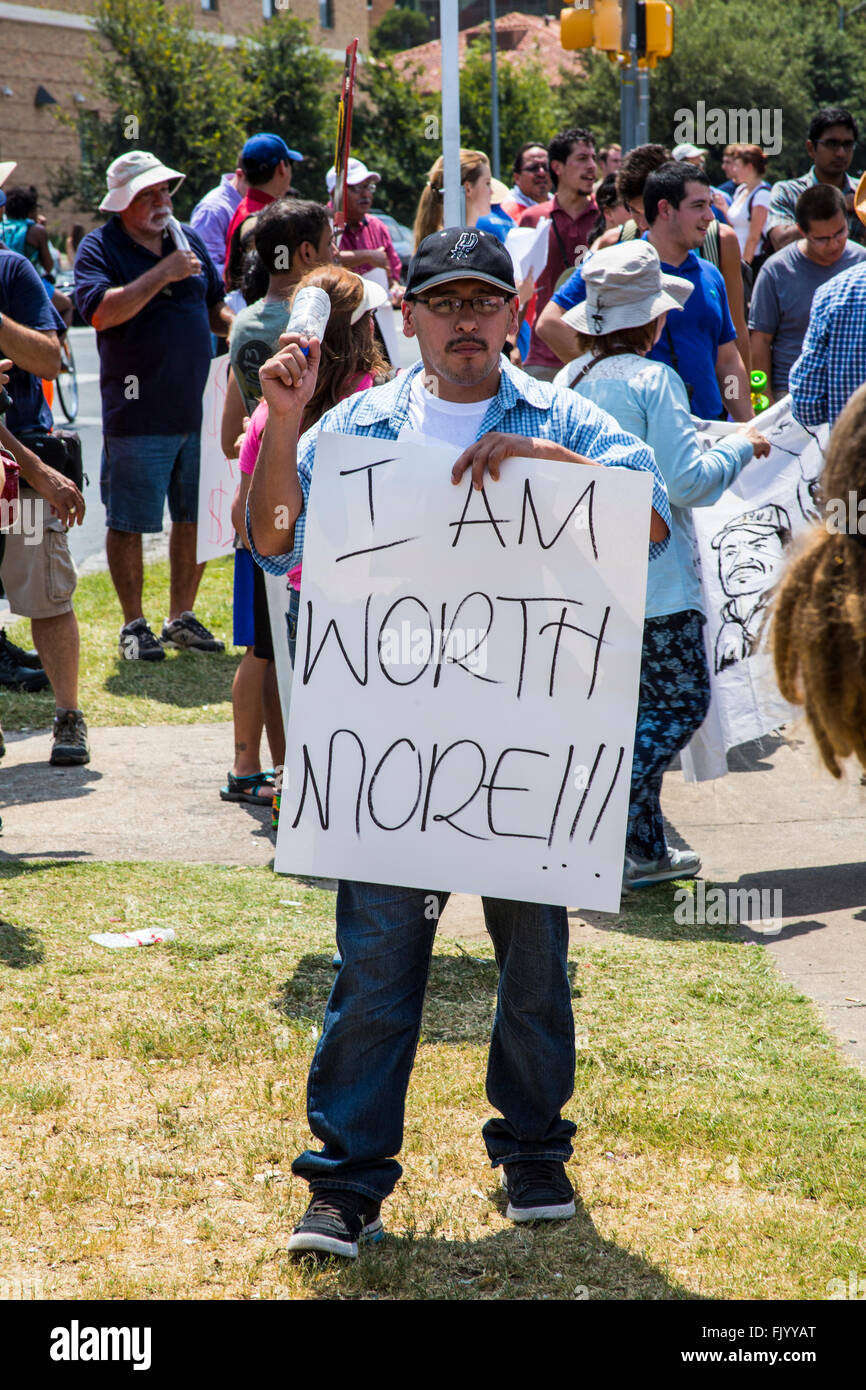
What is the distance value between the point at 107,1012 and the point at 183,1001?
0.68 ft

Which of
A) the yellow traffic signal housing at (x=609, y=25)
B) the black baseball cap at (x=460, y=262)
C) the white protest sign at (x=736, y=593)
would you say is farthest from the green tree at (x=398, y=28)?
the black baseball cap at (x=460, y=262)

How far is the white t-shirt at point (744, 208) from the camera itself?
36.1 ft

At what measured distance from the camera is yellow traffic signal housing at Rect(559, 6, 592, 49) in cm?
1140

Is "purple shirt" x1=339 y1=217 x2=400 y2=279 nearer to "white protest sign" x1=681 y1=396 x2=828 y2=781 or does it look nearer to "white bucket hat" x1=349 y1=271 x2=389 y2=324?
"white protest sign" x1=681 y1=396 x2=828 y2=781

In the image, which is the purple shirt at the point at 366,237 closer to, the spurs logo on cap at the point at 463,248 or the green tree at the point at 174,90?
the spurs logo on cap at the point at 463,248

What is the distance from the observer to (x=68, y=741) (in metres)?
6.44

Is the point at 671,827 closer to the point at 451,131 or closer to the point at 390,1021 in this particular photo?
the point at 390,1021

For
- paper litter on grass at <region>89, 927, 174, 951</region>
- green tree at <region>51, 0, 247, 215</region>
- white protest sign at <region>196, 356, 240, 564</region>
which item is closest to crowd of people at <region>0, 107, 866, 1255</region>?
white protest sign at <region>196, 356, 240, 564</region>

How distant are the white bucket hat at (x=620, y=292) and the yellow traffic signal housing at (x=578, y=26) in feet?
25.0

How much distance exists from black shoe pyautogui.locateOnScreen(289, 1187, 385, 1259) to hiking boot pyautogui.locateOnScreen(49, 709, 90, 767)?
367 cm

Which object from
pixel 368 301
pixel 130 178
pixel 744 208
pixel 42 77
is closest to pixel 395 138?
pixel 42 77

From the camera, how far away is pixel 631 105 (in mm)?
11000
